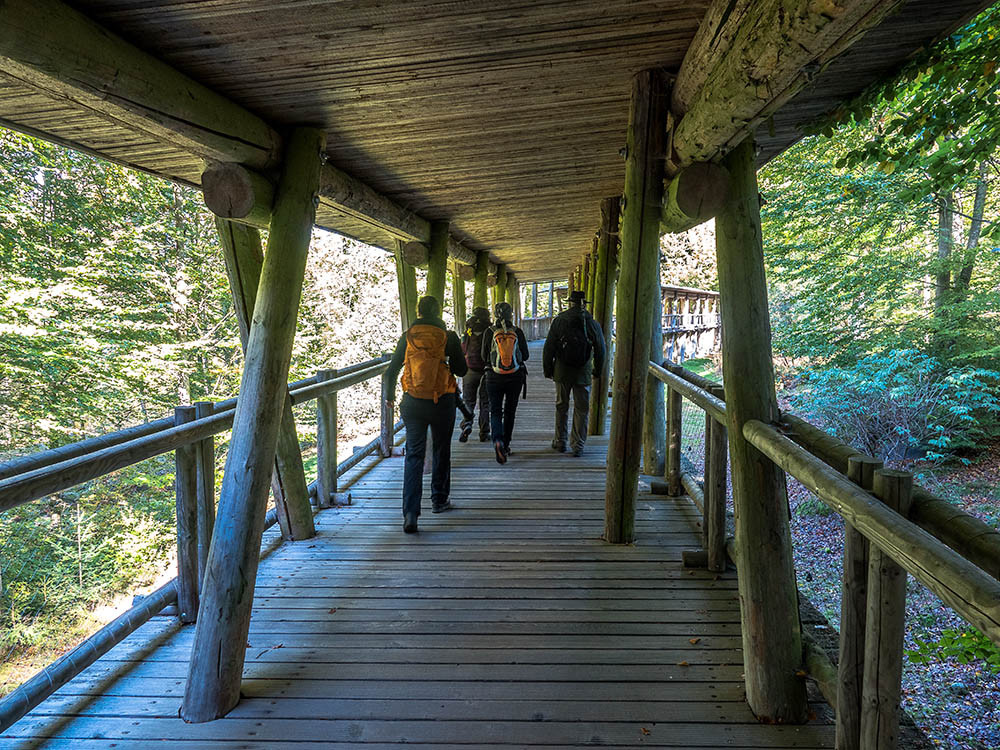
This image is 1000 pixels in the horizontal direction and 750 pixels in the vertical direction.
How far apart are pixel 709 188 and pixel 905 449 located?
26.3 feet

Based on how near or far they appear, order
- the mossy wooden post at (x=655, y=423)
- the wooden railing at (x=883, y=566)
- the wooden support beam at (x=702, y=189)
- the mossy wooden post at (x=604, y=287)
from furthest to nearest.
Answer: the mossy wooden post at (x=604, y=287) < the mossy wooden post at (x=655, y=423) < the wooden support beam at (x=702, y=189) < the wooden railing at (x=883, y=566)

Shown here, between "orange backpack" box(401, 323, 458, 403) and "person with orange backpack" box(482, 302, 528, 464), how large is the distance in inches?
61.7

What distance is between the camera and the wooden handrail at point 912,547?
42.9 inches

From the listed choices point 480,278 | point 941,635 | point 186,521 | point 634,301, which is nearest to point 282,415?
point 186,521

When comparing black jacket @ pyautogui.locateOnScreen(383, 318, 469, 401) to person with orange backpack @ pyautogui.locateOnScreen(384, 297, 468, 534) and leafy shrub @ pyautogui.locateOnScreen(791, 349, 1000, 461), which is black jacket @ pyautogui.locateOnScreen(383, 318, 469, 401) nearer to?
person with orange backpack @ pyautogui.locateOnScreen(384, 297, 468, 534)

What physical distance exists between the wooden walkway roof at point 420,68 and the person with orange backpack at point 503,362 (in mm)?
1884

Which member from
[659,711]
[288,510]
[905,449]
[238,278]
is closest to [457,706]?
[659,711]

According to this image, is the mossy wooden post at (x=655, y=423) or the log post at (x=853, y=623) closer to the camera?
the log post at (x=853, y=623)

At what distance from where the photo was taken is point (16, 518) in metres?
10.4

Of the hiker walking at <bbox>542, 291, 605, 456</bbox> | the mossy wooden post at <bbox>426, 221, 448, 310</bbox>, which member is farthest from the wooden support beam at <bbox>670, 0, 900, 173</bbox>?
the mossy wooden post at <bbox>426, 221, 448, 310</bbox>

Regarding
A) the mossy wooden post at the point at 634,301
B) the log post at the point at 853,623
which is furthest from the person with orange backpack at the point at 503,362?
A: the log post at the point at 853,623

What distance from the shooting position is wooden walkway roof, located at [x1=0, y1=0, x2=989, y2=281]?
6.66ft

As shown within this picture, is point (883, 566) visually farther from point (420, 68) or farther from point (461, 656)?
point (420, 68)

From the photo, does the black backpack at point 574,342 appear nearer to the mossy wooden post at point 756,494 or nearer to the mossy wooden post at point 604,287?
the mossy wooden post at point 604,287
